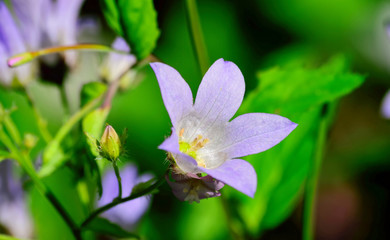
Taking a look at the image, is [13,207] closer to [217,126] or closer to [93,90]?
[93,90]

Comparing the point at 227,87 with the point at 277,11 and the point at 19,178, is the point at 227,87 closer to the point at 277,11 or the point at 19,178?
the point at 19,178

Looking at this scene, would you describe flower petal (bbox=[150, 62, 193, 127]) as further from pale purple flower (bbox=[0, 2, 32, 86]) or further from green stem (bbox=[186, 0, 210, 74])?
pale purple flower (bbox=[0, 2, 32, 86])

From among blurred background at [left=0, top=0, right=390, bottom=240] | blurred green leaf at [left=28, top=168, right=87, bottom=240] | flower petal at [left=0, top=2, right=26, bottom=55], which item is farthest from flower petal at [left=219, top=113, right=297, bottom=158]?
→ blurred green leaf at [left=28, top=168, right=87, bottom=240]

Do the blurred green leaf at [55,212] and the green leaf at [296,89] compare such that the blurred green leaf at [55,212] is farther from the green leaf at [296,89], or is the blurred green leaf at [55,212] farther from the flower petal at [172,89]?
the flower petal at [172,89]

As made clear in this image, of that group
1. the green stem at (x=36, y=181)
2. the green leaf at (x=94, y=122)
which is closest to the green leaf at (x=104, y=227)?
the green stem at (x=36, y=181)

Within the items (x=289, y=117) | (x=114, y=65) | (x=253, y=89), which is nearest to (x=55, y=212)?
(x=114, y=65)
